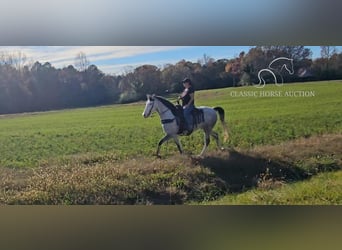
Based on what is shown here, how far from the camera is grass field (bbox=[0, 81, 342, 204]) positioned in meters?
3.98

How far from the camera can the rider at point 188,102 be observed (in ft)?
13.2

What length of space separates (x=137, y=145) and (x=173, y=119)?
35 cm

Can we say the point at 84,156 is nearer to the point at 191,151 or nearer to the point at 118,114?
the point at 118,114

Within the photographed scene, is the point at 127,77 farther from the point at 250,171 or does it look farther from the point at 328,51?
the point at 328,51

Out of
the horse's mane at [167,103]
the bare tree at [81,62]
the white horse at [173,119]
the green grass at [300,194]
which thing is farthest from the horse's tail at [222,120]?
the bare tree at [81,62]

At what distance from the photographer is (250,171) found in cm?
404

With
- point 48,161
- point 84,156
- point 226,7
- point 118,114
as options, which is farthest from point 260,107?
point 48,161

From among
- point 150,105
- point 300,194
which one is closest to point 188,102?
point 150,105

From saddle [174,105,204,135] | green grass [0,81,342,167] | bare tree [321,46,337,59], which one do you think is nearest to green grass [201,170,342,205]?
green grass [0,81,342,167]

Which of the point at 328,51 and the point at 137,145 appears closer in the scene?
the point at 328,51

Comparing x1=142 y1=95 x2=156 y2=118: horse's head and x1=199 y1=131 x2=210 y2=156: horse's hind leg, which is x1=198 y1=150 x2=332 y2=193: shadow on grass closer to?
x1=199 y1=131 x2=210 y2=156: horse's hind leg

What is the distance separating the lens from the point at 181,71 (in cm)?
399

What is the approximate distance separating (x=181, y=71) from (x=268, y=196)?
1150mm

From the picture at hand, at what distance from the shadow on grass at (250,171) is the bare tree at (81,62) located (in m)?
1.18
